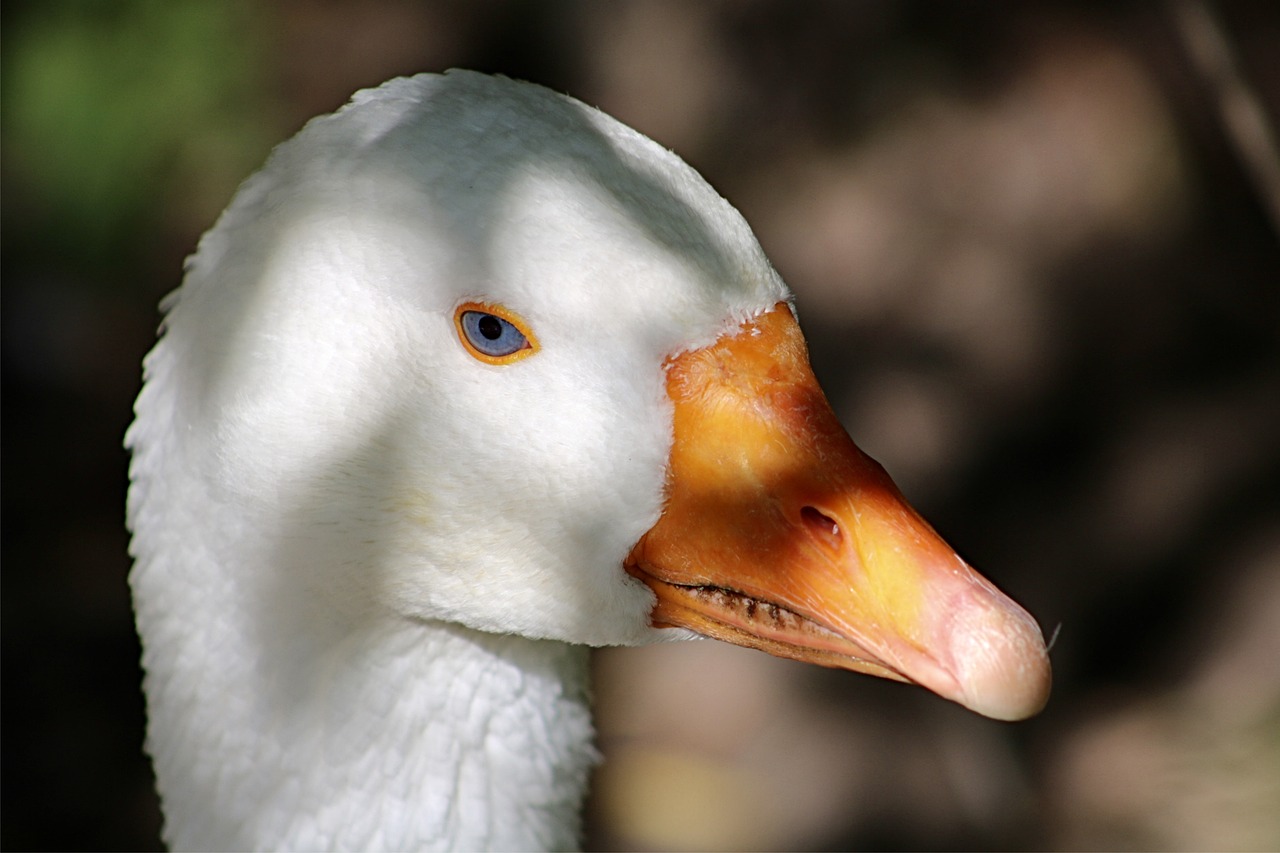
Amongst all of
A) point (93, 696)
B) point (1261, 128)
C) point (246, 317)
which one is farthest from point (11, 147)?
point (1261, 128)

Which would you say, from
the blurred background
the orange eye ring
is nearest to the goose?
the orange eye ring

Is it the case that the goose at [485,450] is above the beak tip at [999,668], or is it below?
above

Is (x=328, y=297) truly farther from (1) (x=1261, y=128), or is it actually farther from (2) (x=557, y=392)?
(1) (x=1261, y=128)

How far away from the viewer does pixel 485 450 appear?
1961 millimetres

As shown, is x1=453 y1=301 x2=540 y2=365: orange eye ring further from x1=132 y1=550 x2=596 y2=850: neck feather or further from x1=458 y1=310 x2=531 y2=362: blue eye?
x1=132 y1=550 x2=596 y2=850: neck feather

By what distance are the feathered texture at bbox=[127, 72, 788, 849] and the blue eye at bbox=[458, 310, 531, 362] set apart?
0.03 m

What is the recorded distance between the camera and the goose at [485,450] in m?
1.88

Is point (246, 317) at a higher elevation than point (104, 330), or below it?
below

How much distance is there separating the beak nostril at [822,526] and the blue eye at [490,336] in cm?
49

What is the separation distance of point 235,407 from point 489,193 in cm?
55

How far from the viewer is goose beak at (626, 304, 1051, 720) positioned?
1.75 m

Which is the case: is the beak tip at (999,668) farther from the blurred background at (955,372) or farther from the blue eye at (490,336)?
the blurred background at (955,372)

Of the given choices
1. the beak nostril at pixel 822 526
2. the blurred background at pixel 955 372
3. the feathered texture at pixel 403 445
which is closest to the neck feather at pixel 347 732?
the feathered texture at pixel 403 445

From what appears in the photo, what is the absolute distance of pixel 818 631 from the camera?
74.7 inches
